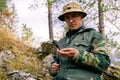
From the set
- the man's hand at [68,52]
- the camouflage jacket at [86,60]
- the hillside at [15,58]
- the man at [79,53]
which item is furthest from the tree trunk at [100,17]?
the man's hand at [68,52]

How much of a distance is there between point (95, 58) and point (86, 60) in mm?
71

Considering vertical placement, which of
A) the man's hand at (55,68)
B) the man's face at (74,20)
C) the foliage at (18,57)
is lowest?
the foliage at (18,57)

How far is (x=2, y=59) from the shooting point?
26.7 ft

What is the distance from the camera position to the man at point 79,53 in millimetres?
2643

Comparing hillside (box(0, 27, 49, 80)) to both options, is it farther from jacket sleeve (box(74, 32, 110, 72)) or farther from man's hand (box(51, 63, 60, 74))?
jacket sleeve (box(74, 32, 110, 72))

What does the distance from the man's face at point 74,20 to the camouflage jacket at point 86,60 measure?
0.19 ft

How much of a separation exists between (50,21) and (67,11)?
432 inches

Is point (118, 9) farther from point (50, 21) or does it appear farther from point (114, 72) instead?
point (50, 21)

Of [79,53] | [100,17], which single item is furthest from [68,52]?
[100,17]

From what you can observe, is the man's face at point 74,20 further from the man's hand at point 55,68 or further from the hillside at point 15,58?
the hillside at point 15,58

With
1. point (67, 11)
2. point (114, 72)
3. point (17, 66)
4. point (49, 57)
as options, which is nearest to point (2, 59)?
point (17, 66)

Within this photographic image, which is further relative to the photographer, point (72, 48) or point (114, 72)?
point (114, 72)

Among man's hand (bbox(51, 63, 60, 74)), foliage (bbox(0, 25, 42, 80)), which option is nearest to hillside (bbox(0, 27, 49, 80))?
foliage (bbox(0, 25, 42, 80))

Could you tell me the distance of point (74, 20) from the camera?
2865 mm
